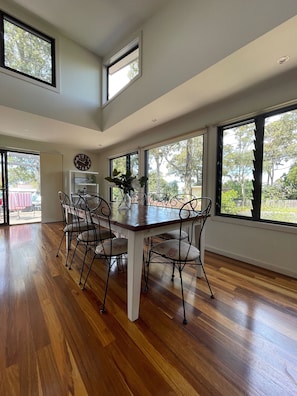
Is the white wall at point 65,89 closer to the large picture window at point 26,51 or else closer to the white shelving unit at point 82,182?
the large picture window at point 26,51

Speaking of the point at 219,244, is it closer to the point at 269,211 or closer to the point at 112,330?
the point at 269,211

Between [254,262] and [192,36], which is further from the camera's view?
[254,262]

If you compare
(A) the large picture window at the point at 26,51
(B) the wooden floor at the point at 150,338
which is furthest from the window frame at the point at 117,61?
(B) the wooden floor at the point at 150,338

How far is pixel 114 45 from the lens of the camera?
11.6 feet

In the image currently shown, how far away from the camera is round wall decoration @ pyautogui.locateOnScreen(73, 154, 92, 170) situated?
5699 millimetres

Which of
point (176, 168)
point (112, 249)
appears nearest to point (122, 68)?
point (176, 168)

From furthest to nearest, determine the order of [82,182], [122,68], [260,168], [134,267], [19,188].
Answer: [82,182] → [19,188] → [122,68] → [260,168] → [134,267]

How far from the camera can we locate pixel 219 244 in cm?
279

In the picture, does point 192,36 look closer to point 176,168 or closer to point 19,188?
point 176,168

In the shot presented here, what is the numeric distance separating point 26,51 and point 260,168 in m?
4.64

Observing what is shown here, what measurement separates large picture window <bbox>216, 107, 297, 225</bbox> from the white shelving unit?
163 inches

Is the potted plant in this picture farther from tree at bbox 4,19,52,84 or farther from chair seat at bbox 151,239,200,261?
tree at bbox 4,19,52,84

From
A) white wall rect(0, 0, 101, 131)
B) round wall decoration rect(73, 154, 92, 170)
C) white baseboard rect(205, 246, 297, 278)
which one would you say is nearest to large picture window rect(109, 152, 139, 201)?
round wall decoration rect(73, 154, 92, 170)

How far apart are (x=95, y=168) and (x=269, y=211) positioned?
5.40 meters
